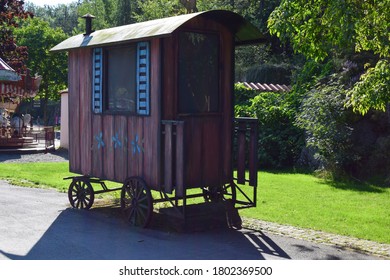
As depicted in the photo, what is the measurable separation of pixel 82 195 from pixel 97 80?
2384 millimetres

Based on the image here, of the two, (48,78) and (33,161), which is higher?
(48,78)

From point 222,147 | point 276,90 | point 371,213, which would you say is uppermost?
point 276,90

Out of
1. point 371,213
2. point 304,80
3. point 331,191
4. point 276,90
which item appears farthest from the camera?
point 276,90

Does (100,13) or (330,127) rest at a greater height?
(100,13)

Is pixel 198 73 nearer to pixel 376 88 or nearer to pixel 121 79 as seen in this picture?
pixel 121 79

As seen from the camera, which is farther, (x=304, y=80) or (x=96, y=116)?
(x=304, y=80)

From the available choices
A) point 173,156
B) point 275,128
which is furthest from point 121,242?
point 275,128

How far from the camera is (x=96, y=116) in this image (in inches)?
436

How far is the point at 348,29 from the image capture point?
895 cm

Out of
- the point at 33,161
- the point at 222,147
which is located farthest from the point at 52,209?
the point at 33,161

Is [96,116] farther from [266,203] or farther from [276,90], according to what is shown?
[276,90]

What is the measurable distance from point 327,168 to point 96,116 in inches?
317

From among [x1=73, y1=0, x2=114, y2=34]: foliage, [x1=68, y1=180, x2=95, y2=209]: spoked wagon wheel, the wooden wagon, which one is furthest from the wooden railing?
[x1=73, y1=0, x2=114, y2=34]: foliage
